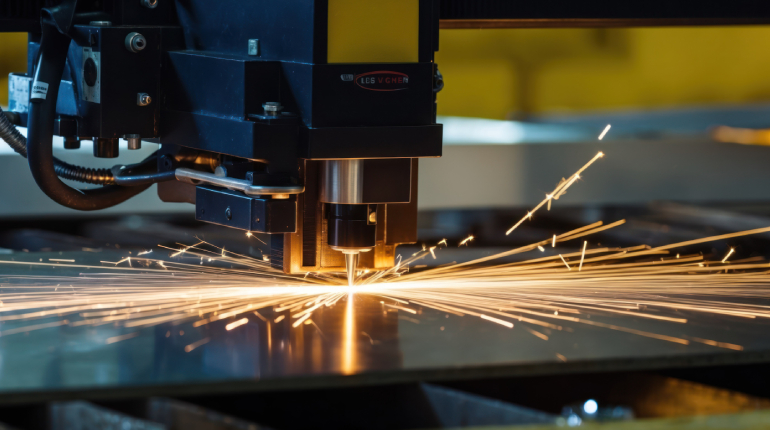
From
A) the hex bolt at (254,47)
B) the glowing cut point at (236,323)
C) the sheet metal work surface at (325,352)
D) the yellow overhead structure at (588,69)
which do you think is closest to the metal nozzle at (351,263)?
the sheet metal work surface at (325,352)

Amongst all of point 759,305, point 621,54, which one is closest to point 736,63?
point 621,54

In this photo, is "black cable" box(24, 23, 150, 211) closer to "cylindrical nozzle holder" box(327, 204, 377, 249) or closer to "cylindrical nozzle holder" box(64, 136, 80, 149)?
"cylindrical nozzle holder" box(64, 136, 80, 149)

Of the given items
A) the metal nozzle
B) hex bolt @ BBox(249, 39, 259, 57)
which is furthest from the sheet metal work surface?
hex bolt @ BBox(249, 39, 259, 57)

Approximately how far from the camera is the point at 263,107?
1476 millimetres

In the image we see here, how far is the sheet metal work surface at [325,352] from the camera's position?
1.16 metres

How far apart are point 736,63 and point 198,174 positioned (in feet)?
11.4

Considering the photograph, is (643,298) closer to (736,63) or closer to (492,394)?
(492,394)

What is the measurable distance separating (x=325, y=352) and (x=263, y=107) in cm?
38

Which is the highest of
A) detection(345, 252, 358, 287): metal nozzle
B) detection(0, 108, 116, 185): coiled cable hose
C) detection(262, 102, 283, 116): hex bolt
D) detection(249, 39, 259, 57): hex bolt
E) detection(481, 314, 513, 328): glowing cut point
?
detection(249, 39, 259, 57): hex bolt

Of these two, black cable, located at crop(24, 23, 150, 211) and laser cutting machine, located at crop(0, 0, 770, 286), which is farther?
black cable, located at crop(24, 23, 150, 211)

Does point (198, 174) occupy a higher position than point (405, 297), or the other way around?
point (198, 174)

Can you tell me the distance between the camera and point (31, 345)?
1.32 meters

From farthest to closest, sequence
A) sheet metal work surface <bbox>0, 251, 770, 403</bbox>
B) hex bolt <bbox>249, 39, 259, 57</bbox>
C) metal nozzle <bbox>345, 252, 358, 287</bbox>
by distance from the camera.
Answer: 1. metal nozzle <bbox>345, 252, 358, 287</bbox>
2. hex bolt <bbox>249, 39, 259, 57</bbox>
3. sheet metal work surface <bbox>0, 251, 770, 403</bbox>

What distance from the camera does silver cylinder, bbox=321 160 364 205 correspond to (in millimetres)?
1501
